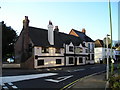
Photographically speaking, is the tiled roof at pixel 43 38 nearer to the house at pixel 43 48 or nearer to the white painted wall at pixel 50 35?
the house at pixel 43 48

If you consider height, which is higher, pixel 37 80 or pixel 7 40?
pixel 7 40

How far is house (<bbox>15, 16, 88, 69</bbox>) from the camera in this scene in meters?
29.3

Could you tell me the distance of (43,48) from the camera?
101ft

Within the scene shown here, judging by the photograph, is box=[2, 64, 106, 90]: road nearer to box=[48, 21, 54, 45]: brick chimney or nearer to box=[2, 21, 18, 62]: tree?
box=[2, 21, 18, 62]: tree

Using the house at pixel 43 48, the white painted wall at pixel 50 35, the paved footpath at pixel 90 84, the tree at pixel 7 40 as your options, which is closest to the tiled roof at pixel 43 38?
the house at pixel 43 48

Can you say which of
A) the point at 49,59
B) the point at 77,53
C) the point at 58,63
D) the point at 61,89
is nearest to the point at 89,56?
the point at 77,53

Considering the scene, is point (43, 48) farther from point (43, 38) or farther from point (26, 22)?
point (26, 22)

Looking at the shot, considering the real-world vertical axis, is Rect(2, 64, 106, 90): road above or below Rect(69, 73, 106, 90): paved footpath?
below

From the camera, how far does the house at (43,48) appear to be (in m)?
29.3

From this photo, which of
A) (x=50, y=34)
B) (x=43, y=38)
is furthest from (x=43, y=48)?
(x=50, y=34)

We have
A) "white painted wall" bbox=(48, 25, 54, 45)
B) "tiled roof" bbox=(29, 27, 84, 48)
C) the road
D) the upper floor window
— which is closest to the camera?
the road

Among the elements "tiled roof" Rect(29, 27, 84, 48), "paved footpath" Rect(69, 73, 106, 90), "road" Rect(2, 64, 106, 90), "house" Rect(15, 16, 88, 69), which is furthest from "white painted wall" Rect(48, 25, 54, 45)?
"paved footpath" Rect(69, 73, 106, 90)

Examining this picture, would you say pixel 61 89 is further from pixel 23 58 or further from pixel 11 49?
pixel 11 49

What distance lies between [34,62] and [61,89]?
17512 mm
